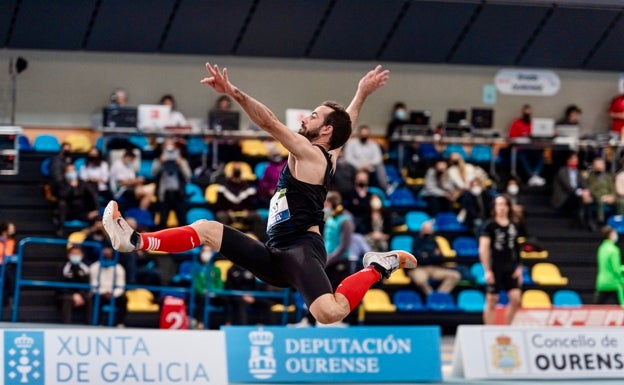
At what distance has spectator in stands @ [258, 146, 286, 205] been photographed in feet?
75.3

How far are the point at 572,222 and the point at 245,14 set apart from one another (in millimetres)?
8308

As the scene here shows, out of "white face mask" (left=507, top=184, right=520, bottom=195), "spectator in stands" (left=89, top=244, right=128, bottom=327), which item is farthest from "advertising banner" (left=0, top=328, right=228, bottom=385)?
"white face mask" (left=507, top=184, right=520, bottom=195)

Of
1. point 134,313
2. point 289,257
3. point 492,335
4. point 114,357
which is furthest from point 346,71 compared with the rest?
point 289,257

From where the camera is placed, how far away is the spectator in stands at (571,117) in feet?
89.6

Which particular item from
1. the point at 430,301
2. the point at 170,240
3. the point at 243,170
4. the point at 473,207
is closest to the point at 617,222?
the point at 473,207

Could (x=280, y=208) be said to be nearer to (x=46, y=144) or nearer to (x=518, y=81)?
(x=46, y=144)

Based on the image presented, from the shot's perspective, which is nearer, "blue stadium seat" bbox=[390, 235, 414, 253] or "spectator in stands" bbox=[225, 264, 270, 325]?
"spectator in stands" bbox=[225, 264, 270, 325]

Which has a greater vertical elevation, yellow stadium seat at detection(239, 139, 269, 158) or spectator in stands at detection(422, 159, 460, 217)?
yellow stadium seat at detection(239, 139, 269, 158)

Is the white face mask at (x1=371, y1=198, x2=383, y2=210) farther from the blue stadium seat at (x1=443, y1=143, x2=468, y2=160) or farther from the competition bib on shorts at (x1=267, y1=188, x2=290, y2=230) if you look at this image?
the competition bib on shorts at (x1=267, y1=188, x2=290, y2=230)

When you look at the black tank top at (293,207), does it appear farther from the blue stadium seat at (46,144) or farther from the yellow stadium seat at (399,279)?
the blue stadium seat at (46,144)

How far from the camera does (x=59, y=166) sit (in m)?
22.4

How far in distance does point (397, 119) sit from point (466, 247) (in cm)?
379

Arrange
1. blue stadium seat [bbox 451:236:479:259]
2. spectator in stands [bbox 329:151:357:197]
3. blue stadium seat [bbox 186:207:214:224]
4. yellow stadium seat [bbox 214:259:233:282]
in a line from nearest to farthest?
1. yellow stadium seat [bbox 214:259:233:282]
2. blue stadium seat [bbox 186:207:214:224]
3. spectator in stands [bbox 329:151:357:197]
4. blue stadium seat [bbox 451:236:479:259]

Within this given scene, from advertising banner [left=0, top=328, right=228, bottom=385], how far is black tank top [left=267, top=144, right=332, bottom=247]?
3713 millimetres
